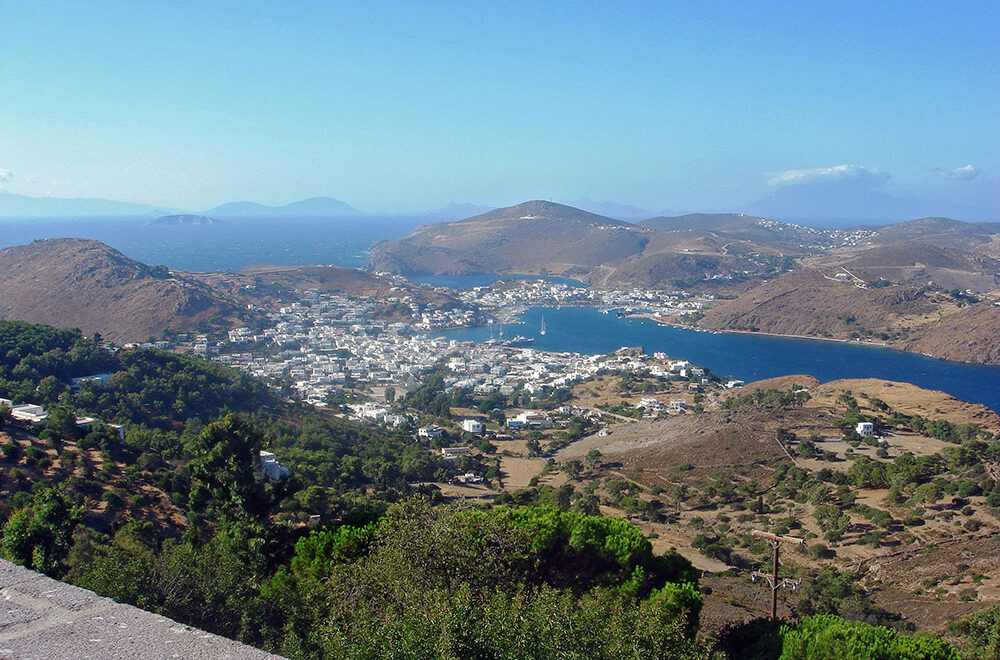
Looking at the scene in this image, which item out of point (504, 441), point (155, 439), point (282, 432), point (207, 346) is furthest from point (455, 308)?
point (155, 439)

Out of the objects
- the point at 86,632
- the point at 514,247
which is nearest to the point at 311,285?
the point at 514,247

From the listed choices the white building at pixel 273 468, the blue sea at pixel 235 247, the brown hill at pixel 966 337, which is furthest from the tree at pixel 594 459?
the blue sea at pixel 235 247

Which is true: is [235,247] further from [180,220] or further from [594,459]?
[594,459]

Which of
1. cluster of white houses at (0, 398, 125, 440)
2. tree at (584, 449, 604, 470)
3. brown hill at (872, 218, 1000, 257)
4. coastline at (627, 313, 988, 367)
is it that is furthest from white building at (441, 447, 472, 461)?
brown hill at (872, 218, 1000, 257)

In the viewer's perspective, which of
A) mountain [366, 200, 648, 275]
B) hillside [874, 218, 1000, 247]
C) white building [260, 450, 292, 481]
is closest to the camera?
white building [260, 450, 292, 481]

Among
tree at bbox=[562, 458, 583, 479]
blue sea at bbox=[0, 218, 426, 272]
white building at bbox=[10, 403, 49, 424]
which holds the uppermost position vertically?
blue sea at bbox=[0, 218, 426, 272]

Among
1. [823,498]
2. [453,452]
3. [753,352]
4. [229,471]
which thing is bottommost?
[453,452]

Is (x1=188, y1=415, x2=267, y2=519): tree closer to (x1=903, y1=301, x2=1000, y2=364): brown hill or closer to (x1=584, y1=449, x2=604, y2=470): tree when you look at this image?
(x1=584, y1=449, x2=604, y2=470): tree
